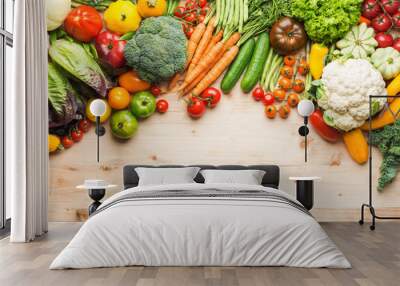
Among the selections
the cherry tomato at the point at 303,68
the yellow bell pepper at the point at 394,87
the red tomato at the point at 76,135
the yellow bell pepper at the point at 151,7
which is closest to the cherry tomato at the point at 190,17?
the yellow bell pepper at the point at 151,7

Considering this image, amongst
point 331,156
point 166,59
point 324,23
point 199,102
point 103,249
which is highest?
point 324,23

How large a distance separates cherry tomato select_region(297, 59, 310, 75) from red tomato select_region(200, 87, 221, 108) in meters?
0.89

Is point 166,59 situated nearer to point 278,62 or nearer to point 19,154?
point 278,62

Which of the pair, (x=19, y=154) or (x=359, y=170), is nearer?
(x=19, y=154)

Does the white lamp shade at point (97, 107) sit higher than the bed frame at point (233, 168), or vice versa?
the white lamp shade at point (97, 107)

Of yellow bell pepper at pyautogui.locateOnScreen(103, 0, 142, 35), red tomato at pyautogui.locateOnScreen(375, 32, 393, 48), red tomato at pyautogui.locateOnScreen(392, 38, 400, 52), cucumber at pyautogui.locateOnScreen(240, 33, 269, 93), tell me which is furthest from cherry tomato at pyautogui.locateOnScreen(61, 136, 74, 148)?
red tomato at pyautogui.locateOnScreen(392, 38, 400, 52)

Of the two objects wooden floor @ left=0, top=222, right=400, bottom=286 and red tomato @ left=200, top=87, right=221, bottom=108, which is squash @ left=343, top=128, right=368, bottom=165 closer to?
red tomato @ left=200, top=87, right=221, bottom=108

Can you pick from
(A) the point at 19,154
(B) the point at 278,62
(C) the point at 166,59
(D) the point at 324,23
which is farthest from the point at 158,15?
(A) the point at 19,154

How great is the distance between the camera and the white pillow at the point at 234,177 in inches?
211

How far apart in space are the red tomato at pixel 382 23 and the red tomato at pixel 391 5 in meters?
0.07

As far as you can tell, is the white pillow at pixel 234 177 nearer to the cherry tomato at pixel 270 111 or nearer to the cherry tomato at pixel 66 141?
the cherry tomato at pixel 270 111

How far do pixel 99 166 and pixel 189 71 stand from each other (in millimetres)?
1414

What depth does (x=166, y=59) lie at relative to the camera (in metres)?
5.62

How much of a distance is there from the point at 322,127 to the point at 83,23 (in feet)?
8.94
